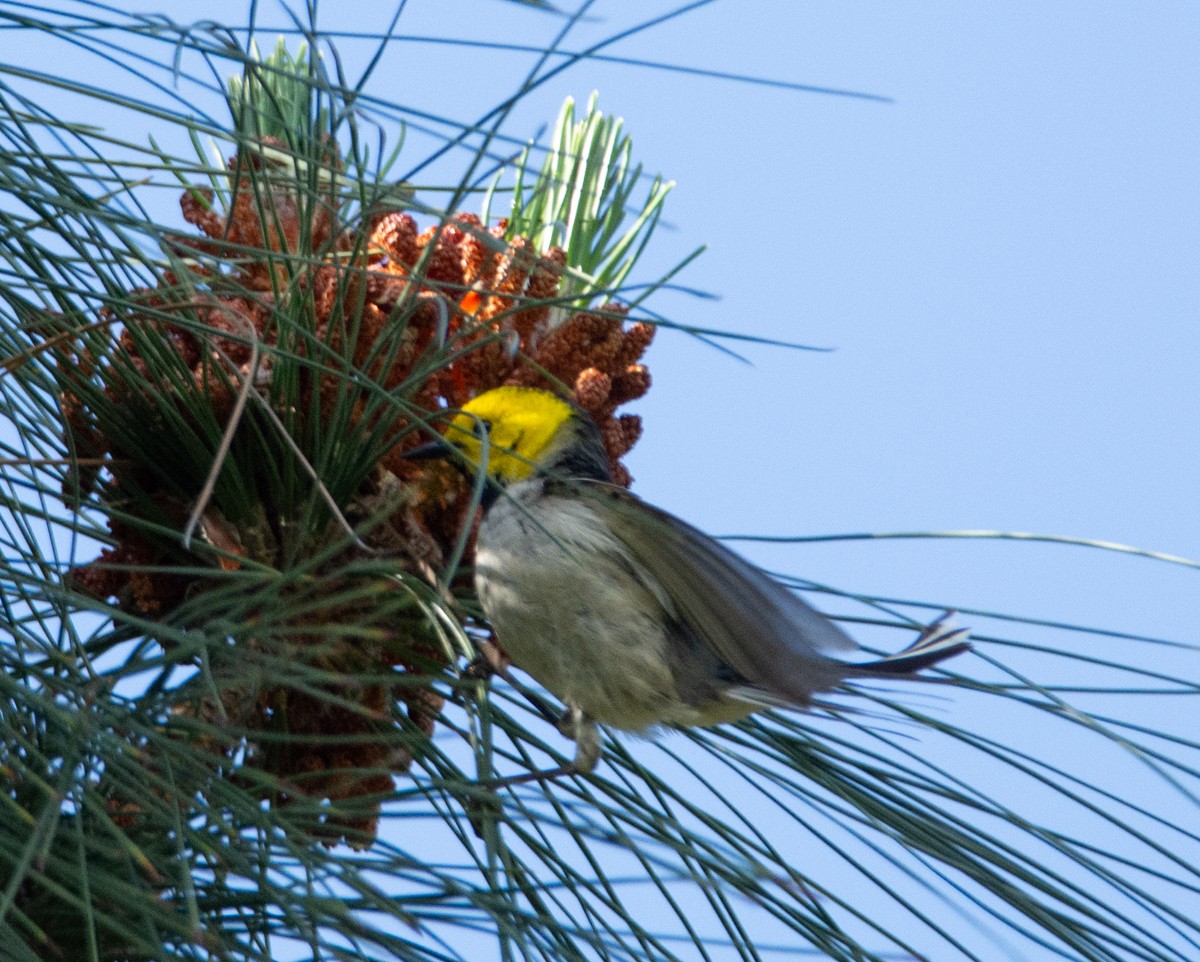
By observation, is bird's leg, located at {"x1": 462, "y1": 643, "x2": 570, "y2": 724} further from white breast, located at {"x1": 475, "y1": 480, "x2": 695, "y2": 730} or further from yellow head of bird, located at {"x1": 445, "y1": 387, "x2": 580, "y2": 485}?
yellow head of bird, located at {"x1": 445, "y1": 387, "x2": 580, "y2": 485}

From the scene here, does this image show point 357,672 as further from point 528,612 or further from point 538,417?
point 538,417

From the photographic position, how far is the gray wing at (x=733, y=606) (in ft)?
4.82

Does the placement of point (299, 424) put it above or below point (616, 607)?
below

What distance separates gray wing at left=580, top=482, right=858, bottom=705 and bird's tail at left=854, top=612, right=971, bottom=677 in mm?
40

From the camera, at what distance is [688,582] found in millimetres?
1819

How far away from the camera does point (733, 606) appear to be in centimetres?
167

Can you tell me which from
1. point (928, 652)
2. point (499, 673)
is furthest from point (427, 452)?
point (928, 652)

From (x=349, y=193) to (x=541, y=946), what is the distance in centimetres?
78

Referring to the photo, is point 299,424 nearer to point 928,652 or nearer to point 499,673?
point 499,673

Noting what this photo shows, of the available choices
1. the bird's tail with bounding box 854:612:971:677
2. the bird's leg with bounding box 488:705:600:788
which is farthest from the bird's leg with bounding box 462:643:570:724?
the bird's tail with bounding box 854:612:971:677

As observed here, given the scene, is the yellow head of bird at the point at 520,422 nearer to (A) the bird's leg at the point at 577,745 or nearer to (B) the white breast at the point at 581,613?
(B) the white breast at the point at 581,613

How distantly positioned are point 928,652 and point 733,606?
0.75ft

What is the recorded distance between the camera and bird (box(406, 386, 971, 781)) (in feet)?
5.03

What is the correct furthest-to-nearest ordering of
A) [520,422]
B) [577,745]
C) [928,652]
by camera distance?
[520,422] → [577,745] → [928,652]
